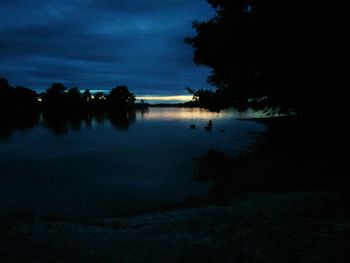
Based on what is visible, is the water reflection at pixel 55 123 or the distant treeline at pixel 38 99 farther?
the distant treeline at pixel 38 99

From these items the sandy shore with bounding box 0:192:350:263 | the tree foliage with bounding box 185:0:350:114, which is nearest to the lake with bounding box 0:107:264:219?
the sandy shore with bounding box 0:192:350:263

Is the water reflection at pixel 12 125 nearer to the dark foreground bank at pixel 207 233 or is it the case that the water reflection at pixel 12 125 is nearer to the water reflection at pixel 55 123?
the water reflection at pixel 55 123

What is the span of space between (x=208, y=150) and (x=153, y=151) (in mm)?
5683

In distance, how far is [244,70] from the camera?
28359 millimetres

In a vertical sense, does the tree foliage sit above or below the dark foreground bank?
above

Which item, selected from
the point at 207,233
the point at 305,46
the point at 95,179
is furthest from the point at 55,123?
the point at 207,233

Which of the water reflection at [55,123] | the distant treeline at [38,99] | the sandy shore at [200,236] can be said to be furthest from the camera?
the distant treeline at [38,99]

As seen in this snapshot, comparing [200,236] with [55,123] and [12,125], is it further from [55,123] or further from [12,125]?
[55,123]

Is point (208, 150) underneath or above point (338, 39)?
underneath

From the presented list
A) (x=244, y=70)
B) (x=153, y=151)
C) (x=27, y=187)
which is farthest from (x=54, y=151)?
(x=244, y=70)

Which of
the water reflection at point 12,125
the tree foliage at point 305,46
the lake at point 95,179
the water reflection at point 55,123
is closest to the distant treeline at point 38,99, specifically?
the water reflection at point 12,125

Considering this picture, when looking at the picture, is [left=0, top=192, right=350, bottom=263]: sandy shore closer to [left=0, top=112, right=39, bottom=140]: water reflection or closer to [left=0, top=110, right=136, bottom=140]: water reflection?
[left=0, top=110, right=136, bottom=140]: water reflection

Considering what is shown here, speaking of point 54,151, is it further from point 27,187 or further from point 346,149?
point 346,149

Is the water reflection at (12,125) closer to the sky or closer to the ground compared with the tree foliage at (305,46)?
closer to the ground
